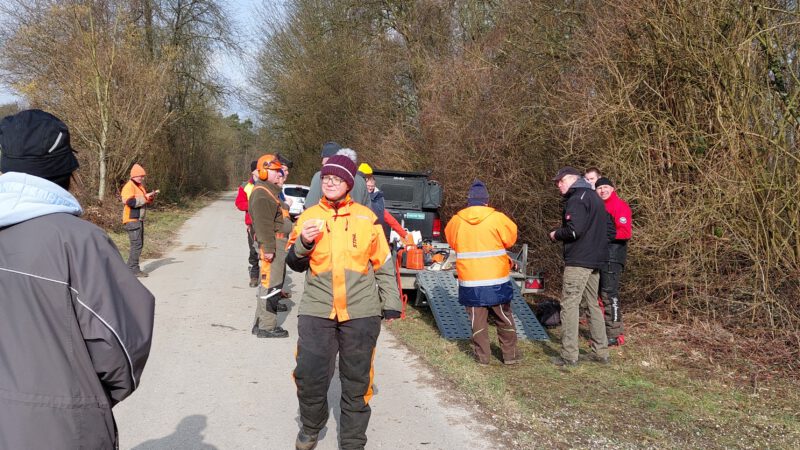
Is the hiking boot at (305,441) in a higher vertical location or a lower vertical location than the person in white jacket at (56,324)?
lower

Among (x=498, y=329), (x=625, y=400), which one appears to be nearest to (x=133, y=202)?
(x=498, y=329)

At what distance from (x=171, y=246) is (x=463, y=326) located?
1029 cm

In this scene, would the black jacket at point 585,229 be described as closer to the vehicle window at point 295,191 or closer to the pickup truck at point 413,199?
the pickup truck at point 413,199

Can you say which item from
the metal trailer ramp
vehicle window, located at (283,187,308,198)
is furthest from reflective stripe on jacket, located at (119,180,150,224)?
vehicle window, located at (283,187,308,198)

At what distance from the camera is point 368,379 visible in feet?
13.1

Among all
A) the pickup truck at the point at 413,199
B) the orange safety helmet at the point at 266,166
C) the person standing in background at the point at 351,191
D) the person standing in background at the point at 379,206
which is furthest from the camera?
the pickup truck at the point at 413,199

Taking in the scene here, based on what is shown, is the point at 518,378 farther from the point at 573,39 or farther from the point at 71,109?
the point at 71,109

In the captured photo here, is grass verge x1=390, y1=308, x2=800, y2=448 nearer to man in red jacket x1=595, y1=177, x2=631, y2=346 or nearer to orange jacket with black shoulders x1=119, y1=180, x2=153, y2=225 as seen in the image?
man in red jacket x1=595, y1=177, x2=631, y2=346

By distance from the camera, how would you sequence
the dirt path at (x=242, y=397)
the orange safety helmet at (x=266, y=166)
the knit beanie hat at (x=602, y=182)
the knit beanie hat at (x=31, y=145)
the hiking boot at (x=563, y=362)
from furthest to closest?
the orange safety helmet at (x=266, y=166) → the knit beanie hat at (x=602, y=182) → the hiking boot at (x=563, y=362) → the dirt path at (x=242, y=397) → the knit beanie hat at (x=31, y=145)

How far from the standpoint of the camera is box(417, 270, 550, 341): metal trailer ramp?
722 centimetres

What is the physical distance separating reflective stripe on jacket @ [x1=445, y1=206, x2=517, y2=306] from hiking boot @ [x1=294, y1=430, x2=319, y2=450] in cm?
252

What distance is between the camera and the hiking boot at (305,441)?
13.5 feet

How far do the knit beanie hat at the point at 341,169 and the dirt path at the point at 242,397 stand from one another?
1859 millimetres

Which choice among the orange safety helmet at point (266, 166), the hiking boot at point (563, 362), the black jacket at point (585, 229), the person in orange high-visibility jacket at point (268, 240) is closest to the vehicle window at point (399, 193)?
the person in orange high-visibility jacket at point (268, 240)
